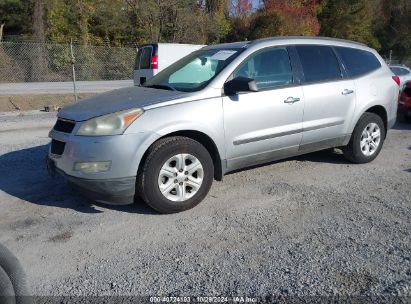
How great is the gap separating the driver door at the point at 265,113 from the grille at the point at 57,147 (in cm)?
169

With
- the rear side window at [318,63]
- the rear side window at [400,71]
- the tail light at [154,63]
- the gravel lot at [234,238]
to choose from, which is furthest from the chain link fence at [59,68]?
the gravel lot at [234,238]

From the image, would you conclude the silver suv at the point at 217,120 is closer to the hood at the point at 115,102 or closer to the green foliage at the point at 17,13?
the hood at the point at 115,102

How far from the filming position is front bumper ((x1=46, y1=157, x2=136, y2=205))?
364 centimetres

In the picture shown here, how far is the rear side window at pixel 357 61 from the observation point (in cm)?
527

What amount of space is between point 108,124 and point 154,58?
947 cm

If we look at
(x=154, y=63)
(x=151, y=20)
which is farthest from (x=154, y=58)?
(x=151, y=20)

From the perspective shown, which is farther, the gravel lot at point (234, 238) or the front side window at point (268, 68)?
the front side window at point (268, 68)

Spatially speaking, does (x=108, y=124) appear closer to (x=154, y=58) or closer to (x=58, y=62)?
(x=154, y=58)

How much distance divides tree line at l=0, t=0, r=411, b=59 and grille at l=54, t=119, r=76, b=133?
2628 cm

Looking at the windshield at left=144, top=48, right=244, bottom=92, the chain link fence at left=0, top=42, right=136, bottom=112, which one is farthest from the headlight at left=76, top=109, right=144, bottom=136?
the chain link fence at left=0, top=42, right=136, bottom=112

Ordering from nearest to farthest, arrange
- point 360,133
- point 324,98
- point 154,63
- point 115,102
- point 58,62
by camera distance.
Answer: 1. point 115,102
2. point 324,98
3. point 360,133
4. point 154,63
5. point 58,62

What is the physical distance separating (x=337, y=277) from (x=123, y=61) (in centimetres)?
2228

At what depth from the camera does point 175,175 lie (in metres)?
3.90

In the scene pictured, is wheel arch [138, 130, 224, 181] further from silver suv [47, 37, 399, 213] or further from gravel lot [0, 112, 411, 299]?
gravel lot [0, 112, 411, 299]
